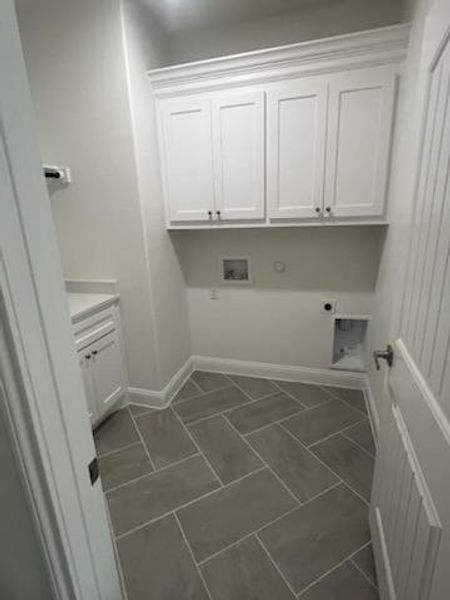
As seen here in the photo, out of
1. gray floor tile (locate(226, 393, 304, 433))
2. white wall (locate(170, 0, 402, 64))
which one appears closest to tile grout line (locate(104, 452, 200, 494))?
gray floor tile (locate(226, 393, 304, 433))

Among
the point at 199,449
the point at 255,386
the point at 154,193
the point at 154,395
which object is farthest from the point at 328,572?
the point at 154,193

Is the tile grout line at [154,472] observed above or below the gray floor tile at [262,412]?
below

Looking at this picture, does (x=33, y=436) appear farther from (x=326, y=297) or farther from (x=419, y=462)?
(x=326, y=297)

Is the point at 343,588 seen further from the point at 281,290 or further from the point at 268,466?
the point at 281,290

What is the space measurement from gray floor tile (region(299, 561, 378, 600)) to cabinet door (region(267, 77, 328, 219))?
6.05 feet

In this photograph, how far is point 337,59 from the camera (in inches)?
69.9

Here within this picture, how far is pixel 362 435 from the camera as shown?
210cm

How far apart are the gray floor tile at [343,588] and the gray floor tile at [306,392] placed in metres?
1.15

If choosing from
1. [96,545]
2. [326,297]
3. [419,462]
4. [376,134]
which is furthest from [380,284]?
[96,545]

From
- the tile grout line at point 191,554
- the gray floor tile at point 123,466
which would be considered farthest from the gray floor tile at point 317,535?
the gray floor tile at point 123,466

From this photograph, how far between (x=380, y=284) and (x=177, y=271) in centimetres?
153

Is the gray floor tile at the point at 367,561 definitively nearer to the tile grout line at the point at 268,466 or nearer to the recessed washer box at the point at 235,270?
the tile grout line at the point at 268,466

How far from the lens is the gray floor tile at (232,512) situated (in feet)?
4.91

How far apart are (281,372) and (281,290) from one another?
0.73 m
